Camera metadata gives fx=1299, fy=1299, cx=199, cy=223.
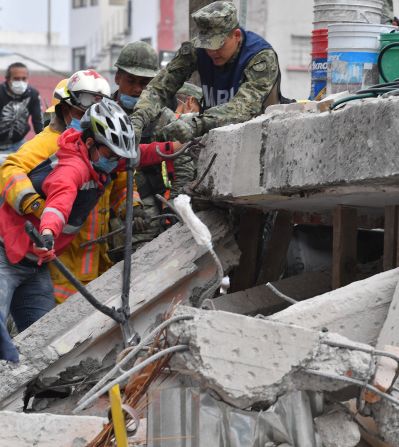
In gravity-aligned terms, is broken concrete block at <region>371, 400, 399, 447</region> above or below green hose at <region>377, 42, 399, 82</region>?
below

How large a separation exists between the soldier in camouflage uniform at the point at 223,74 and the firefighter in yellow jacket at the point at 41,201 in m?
0.38

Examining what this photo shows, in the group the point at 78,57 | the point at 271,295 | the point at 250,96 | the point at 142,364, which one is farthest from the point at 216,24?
the point at 78,57

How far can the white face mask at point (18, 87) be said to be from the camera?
523 inches

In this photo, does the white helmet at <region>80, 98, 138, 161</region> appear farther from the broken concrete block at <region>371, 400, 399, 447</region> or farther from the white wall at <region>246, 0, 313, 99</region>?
the white wall at <region>246, 0, 313, 99</region>

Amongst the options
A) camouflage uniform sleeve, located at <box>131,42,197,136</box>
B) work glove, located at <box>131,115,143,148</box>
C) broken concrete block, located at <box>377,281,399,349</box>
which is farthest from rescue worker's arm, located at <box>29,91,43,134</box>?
Answer: broken concrete block, located at <box>377,281,399,349</box>

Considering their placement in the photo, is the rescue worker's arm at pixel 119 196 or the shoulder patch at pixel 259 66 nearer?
the shoulder patch at pixel 259 66

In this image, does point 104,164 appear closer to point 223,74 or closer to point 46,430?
point 223,74

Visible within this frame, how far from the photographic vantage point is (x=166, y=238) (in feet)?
24.5

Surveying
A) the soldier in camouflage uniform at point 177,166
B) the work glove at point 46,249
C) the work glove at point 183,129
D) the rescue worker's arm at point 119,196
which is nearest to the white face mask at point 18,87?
the soldier in camouflage uniform at point 177,166

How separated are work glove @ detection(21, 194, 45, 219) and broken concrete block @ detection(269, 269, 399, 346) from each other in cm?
188

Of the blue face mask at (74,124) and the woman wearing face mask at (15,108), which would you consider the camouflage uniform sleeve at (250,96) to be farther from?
the woman wearing face mask at (15,108)

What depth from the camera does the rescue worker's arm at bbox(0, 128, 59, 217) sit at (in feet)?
23.0

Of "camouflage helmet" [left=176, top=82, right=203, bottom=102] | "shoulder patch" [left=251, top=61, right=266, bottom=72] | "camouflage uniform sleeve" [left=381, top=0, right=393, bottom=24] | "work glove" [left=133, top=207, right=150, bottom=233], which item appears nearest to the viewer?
"shoulder patch" [left=251, top=61, right=266, bottom=72]

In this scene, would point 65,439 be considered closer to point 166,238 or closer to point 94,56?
point 166,238
